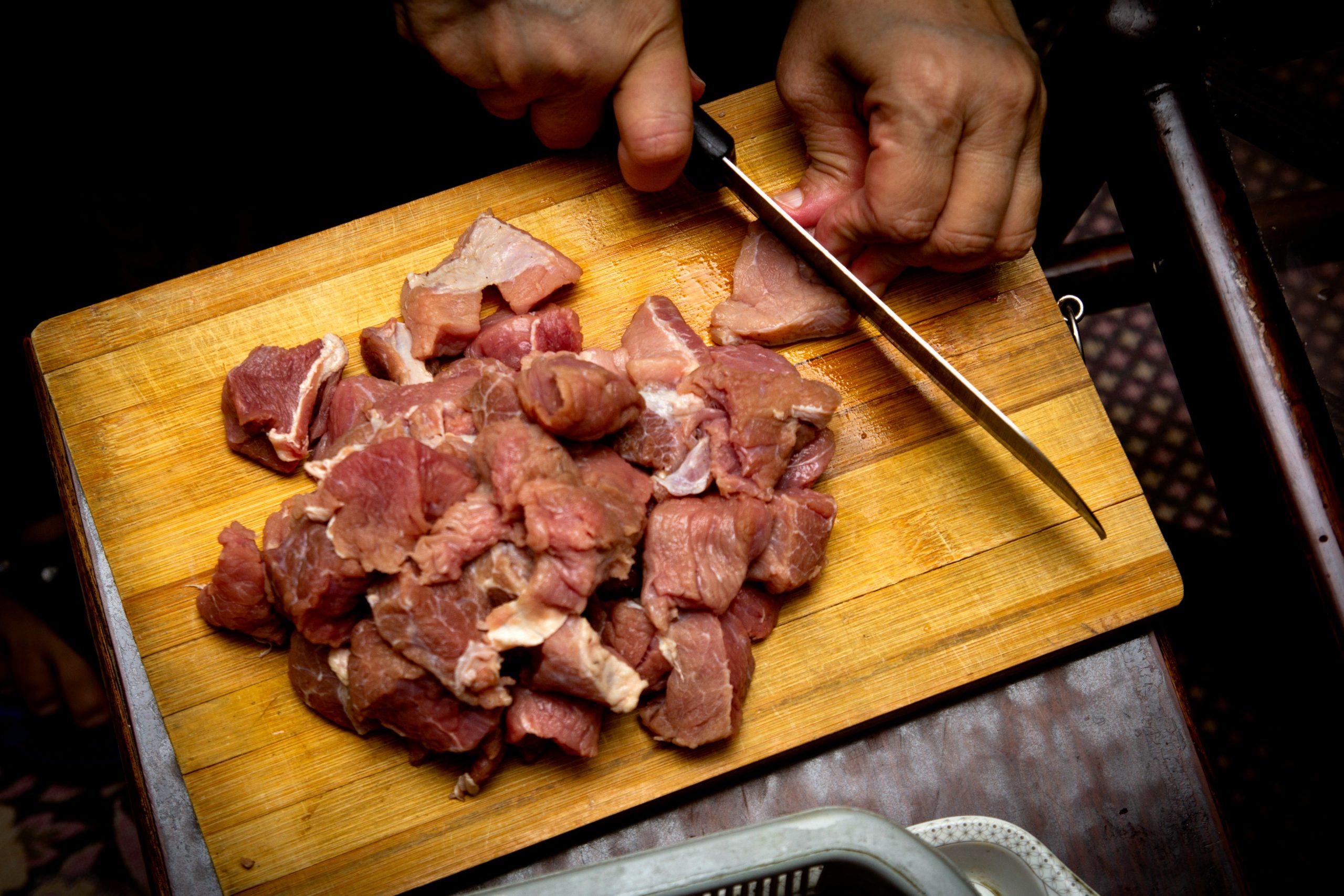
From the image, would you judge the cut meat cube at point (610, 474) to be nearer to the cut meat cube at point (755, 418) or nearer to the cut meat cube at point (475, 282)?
the cut meat cube at point (755, 418)

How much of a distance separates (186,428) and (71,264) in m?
1.55

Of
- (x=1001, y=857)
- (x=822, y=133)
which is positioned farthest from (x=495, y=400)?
(x=1001, y=857)

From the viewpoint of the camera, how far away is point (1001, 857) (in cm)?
240

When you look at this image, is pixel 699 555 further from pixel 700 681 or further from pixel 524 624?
pixel 524 624

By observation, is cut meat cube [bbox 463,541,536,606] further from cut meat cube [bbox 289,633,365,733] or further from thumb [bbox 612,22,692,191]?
thumb [bbox 612,22,692,191]

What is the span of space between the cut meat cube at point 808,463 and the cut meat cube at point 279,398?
1468 mm

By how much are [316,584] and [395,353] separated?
78 cm

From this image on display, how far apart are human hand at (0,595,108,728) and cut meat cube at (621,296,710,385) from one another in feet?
9.19

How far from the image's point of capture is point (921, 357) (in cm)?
273

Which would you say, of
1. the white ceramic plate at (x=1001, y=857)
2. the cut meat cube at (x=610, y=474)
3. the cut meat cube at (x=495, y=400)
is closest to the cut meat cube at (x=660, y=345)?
the cut meat cube at (x=610, y=474)

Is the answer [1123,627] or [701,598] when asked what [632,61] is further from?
[1123,627]

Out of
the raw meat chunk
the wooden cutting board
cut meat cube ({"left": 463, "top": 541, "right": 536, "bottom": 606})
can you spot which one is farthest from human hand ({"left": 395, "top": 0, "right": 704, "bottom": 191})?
the raw meat chunk

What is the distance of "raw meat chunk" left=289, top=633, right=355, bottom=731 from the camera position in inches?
100

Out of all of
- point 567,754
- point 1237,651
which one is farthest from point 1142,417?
point 567,754
